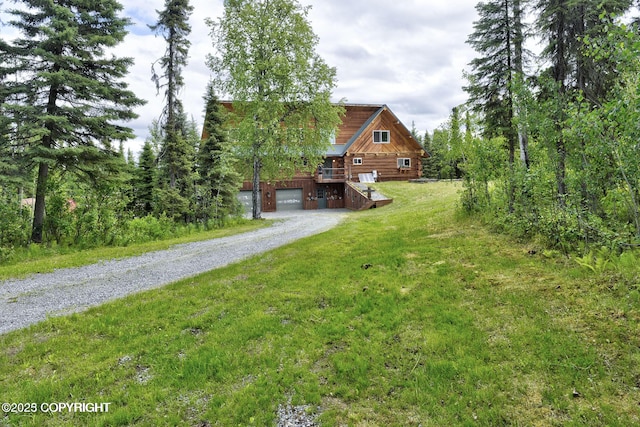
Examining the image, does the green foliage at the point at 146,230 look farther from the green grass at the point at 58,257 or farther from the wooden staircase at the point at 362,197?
the wooden staircase at the point at 362,197

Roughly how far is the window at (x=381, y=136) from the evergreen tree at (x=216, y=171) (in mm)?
14400

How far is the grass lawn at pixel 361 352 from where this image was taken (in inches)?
118

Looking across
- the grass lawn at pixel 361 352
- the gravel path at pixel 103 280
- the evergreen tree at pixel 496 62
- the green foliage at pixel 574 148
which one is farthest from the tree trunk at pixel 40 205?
the evergreen tree at pixel 496 62

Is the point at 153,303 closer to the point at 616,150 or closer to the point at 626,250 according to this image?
the point at 616,150

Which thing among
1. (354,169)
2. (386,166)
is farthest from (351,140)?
(386,166)

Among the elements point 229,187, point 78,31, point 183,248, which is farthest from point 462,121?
point 78,31

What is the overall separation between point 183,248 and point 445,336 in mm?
8759

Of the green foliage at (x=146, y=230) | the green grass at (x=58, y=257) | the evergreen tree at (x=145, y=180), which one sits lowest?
the green grass at (x=58, y=257)

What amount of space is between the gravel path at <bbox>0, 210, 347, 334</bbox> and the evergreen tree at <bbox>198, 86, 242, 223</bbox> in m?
6.08

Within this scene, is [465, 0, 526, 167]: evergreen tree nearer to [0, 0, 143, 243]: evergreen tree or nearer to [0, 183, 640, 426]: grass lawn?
[0, 183, 640, 426]: grass lawn

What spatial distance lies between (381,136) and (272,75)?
15.2 metres

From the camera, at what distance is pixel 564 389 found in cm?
300

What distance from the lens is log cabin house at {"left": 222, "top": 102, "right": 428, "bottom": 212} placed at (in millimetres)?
27766

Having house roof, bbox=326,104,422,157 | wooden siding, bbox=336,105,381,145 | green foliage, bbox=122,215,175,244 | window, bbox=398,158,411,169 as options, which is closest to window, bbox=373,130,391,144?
house roof, bbox=326,104,422,157
